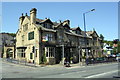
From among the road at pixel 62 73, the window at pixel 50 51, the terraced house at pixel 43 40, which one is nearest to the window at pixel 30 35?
the terraced house at pixel 43 40

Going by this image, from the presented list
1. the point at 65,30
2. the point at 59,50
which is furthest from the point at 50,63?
the point at 65,30

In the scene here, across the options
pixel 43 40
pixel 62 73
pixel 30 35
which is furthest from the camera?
pixel 30 35

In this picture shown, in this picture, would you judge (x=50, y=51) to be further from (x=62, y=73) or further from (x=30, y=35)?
(x=62, y=73)

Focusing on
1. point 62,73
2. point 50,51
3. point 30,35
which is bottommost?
point 62,73

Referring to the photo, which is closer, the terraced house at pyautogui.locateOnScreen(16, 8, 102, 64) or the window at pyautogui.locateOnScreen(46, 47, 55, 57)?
the terraced house at pyautogui.locateOnScreen(16, 8, 102, 64)

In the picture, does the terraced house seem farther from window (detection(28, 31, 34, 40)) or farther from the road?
the road

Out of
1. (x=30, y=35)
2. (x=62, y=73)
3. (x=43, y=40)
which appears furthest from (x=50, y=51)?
(x=62, y=73)

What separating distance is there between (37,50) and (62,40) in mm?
7967

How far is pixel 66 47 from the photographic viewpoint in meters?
42.8

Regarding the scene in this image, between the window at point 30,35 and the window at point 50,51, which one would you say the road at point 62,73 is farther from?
the window at point 30,35

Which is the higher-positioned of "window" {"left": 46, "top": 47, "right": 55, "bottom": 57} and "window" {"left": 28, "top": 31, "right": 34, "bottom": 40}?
"window" {"left": 28, "top": 31, "right": 34, "bottom": 40}

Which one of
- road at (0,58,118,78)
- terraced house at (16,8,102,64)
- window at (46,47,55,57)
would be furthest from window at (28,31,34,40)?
road at (0,58,118,78)

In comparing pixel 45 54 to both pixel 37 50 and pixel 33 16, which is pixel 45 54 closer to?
pixel 37 50

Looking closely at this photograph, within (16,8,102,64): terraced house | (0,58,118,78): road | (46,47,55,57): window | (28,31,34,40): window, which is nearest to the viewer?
(0,58,118,78): road
